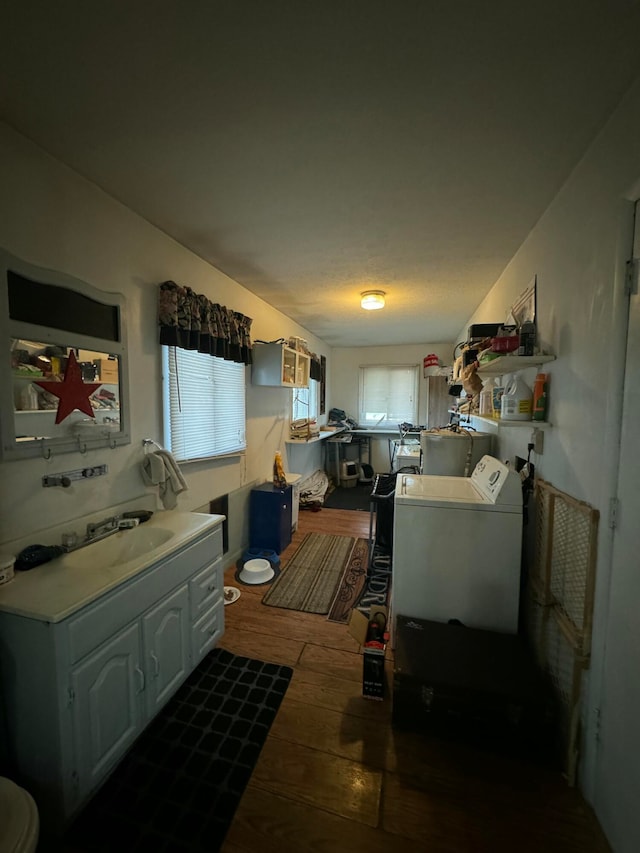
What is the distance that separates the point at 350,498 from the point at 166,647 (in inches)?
146

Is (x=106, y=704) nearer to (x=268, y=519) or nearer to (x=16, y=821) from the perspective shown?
(x=16, y=821)

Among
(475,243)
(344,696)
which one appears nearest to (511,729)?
(344,696)

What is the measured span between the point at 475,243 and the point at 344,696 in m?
2.73

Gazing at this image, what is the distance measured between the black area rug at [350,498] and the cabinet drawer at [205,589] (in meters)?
2.71

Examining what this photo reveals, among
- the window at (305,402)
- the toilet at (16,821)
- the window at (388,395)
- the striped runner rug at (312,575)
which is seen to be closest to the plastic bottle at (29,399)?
the toilet at (16,821)

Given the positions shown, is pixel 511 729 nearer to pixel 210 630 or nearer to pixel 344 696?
pixel 344 696

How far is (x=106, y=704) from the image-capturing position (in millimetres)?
1178

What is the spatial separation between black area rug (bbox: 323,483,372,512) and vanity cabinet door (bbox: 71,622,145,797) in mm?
3289

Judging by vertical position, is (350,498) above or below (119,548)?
below

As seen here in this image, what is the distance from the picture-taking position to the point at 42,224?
1380 mm

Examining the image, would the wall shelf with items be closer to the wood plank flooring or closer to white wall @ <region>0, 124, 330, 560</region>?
the wood plank flooring

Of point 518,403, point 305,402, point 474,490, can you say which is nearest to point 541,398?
point 518,403

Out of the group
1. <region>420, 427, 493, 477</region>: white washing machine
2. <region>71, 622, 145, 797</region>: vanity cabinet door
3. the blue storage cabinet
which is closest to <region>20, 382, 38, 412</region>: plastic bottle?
<region>71, 622, 145, 797</region>: vanity cabinet door

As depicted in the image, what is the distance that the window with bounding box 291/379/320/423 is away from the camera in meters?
4.36
